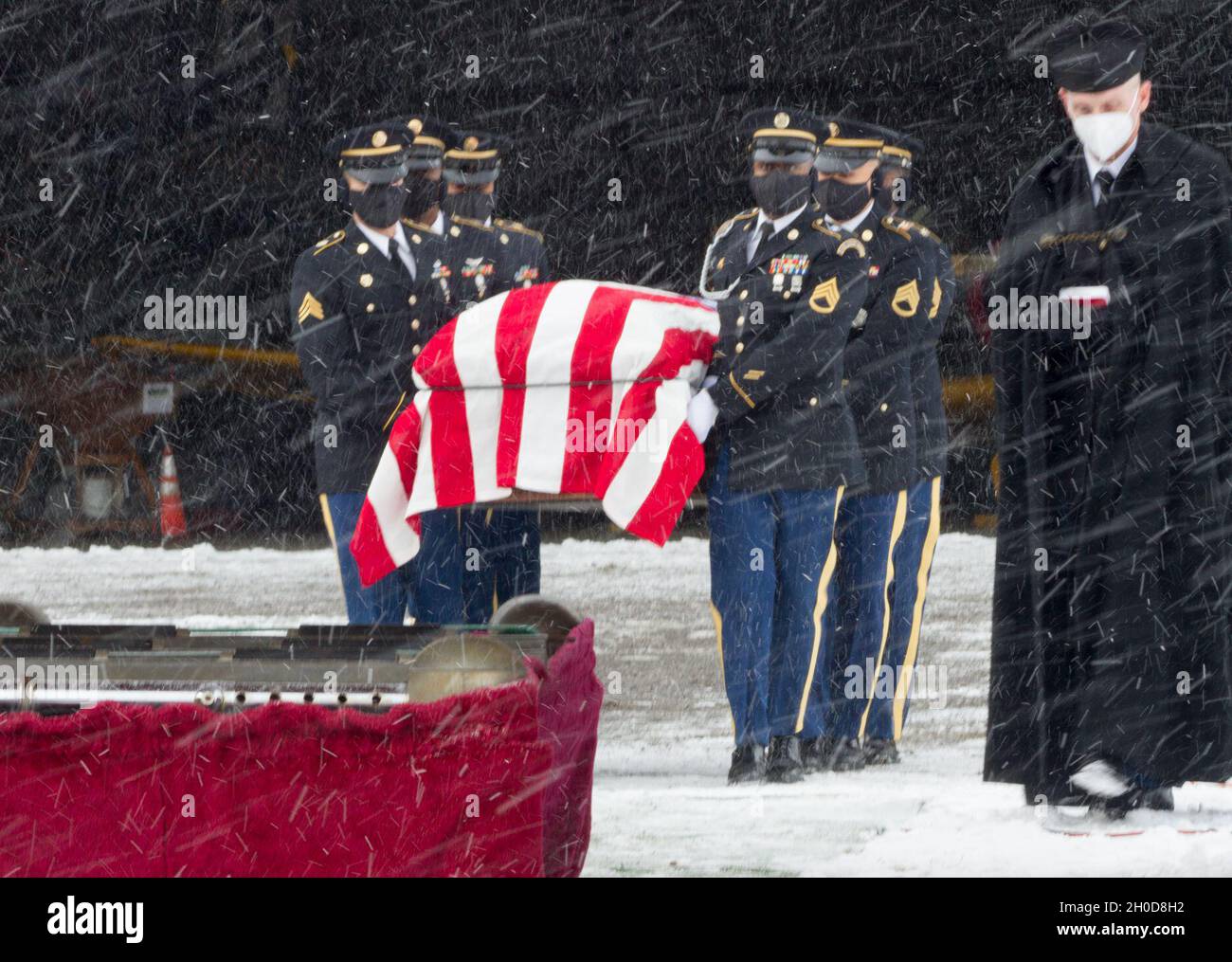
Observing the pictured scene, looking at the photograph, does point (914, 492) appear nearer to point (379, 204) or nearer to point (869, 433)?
point (869, 433)

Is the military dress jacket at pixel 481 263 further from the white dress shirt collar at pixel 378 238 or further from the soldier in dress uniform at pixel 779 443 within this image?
the soldier in dress uniform at pixel 779 443

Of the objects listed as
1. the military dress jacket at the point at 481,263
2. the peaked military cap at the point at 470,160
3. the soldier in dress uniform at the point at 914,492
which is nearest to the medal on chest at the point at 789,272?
the soldier in dress uniform at the point at 914,492

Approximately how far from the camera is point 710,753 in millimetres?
5059

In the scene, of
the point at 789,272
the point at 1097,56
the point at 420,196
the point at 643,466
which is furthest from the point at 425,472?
the point at 1097,56

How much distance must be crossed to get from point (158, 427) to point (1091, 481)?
937 centimetres

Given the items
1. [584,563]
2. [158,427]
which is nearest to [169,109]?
[158,427]

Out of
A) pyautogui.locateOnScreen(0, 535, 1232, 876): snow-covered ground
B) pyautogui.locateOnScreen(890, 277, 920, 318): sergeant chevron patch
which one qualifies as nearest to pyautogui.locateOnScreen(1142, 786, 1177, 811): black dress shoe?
pyautogui.locateOnScreen(0, 535, 1232, 876): snow-covered ground

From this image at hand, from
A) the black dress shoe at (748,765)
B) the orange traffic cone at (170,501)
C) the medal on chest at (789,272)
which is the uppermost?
the medal on chest at (789,272)

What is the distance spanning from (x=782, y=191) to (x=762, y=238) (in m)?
0.12

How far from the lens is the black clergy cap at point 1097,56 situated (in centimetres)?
382

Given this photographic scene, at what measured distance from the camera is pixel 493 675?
9.48 feet

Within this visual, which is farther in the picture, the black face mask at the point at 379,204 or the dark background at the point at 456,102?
the dark background at the point at 456,102

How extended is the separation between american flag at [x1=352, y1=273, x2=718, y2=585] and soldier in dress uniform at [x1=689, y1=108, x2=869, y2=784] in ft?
0.99

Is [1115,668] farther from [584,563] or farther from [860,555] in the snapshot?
[584,563]
